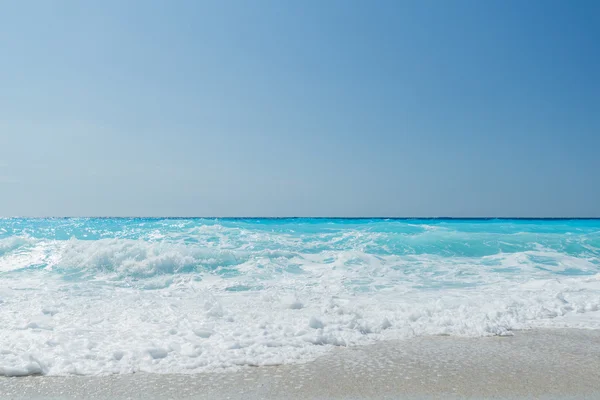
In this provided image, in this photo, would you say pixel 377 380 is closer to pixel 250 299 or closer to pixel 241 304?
pixel 241 304

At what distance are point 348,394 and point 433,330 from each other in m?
2.40

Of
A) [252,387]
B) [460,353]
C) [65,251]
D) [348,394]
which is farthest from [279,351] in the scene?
[65,251]

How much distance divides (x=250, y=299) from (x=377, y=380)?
4096mm

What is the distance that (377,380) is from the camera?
11.5 ft

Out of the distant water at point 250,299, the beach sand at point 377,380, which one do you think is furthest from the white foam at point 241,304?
the beach sand at point 377,380

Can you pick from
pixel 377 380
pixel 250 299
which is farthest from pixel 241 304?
pixel 377 380

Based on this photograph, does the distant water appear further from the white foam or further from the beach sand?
the beach sand

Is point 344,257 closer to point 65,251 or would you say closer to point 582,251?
point 65,251

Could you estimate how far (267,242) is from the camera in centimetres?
1533

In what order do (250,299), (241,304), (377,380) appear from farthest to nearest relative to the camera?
(250,299), (241,304), (377,380)

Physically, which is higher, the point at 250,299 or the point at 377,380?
the point at 377,380

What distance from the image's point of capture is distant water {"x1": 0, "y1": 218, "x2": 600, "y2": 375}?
4289mm

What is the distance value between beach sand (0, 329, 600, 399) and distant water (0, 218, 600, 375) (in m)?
0.24

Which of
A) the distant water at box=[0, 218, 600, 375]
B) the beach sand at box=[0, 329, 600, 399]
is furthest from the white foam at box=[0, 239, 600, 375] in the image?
the beach sand at box=[0, 329, 600, 399]
